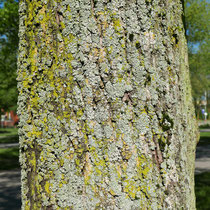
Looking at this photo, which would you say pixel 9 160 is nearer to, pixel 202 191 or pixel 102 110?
pixel 202 191

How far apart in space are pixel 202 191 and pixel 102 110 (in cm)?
552

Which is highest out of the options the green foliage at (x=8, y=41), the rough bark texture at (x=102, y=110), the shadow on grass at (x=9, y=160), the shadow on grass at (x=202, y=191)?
the green foliage at (x=8, y=41)

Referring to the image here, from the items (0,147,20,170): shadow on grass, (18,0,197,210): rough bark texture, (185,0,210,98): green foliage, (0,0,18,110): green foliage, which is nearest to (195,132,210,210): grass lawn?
(18,0,197,210): rough bark texture

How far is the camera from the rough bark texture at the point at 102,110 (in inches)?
55.1

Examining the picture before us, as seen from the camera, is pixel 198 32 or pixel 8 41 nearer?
pixel 8 41

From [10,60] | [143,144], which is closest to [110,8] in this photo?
[143,144]

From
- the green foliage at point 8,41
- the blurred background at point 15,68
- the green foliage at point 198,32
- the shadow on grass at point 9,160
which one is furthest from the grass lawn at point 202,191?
the green foliage at point 198,32

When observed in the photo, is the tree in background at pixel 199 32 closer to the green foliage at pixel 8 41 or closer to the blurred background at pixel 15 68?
the blurred background at pixel 15 68

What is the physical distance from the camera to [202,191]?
622cm

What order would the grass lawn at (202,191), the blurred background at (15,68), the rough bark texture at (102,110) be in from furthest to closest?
the blurred background at (15,68)
the grass lawn at (202,191)
the rough bark texture at (102,110)

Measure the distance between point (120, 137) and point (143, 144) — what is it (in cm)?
12

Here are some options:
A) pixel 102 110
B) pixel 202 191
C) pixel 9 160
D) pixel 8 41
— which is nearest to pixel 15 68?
pixel 8 41

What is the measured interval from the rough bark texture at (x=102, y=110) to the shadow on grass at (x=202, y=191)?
169 inches

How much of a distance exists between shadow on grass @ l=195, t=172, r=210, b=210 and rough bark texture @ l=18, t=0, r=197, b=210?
14.1 feet
